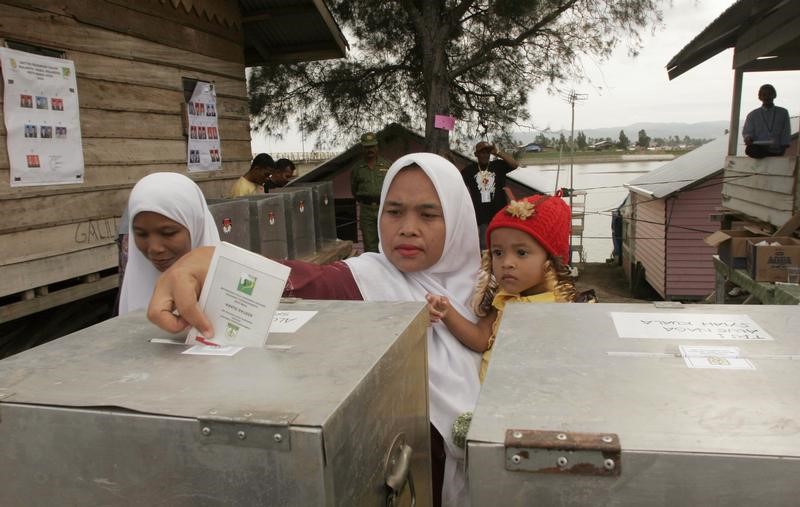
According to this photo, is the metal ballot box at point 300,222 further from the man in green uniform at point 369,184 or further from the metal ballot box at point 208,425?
the metal ballot box at point 208,425

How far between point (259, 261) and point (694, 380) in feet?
2.27

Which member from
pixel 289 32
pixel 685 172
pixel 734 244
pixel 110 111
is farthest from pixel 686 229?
pixel 110 111

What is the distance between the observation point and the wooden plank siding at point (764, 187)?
7.27m

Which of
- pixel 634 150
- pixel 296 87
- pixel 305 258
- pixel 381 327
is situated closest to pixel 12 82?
pixel 305 258

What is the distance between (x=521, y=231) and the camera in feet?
6.30

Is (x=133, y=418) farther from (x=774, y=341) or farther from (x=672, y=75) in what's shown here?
(x=672, y=75)

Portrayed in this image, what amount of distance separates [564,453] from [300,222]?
5264 mm

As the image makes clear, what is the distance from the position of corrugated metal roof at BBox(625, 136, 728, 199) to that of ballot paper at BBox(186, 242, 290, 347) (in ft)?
47.7

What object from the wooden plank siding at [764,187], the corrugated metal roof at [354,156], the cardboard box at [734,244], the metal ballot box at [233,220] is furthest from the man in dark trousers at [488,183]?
the metal ballot box at [233,220]

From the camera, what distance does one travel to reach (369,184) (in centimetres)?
974

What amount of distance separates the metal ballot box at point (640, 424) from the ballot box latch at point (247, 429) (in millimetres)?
221

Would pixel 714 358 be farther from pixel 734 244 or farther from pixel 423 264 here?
pixel 734 244

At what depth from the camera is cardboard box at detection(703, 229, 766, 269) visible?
666 centimetres

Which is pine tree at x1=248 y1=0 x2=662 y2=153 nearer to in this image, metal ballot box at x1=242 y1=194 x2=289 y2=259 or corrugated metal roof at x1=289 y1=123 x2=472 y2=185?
corrugated metal roof at x1=289 y1=123 x2=472 y2=185
